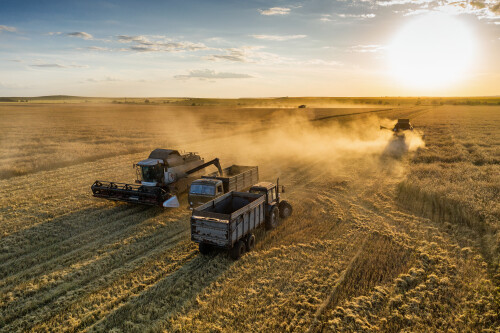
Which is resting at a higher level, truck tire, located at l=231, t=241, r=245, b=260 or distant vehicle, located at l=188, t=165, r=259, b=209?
distant vehicle, located at l=188, t=165, r=259, b=209

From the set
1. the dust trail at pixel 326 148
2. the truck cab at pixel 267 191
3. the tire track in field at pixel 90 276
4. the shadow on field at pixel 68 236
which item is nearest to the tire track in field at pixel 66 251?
the shadow on field at pixel 68 236

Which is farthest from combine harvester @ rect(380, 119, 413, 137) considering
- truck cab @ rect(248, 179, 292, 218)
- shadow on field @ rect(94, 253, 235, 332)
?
shadow on field @ rect(94, 253, 235, 332)

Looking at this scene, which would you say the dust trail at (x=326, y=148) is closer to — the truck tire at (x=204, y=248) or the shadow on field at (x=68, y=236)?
the shadow on field at (x=68, y=236)

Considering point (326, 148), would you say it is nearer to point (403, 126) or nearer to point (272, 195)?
point (403, 126)

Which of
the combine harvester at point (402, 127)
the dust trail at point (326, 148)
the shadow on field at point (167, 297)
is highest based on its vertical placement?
the combine harvester at point (402, 127)

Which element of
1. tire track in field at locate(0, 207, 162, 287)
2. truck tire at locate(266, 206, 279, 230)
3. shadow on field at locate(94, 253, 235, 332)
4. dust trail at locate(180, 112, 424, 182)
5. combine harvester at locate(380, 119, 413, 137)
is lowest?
shadow on field at locate(94, 253, 235, 332)

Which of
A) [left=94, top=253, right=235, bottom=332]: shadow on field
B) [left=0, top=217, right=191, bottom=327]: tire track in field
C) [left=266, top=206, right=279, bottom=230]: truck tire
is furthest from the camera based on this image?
[left=266, top=206, right=279, bottom=230]: truck tire

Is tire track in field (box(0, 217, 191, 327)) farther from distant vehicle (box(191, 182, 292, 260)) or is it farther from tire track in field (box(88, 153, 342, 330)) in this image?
distant vehicle (box(191, 182, 292, 260))
